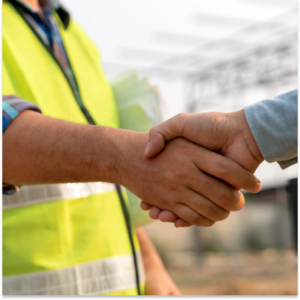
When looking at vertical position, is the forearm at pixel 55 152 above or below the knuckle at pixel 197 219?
above

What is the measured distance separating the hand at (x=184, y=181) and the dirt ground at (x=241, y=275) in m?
8.70

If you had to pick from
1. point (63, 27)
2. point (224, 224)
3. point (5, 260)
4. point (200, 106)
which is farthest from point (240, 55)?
point (5, 260)

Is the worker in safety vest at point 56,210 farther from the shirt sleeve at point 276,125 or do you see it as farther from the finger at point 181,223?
the shirt sleeve at point 276,125

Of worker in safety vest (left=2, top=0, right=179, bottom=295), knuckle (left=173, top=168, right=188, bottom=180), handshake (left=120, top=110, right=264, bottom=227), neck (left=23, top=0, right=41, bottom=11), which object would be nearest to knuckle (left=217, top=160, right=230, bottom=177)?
handshake (left=120, top=110, right=264, bottom=227)

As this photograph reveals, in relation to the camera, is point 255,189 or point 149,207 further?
point 149,207

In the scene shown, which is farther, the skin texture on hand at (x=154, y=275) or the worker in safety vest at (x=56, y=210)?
the skin texture on hand at (x=154, y=275)

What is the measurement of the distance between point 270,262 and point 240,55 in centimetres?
793

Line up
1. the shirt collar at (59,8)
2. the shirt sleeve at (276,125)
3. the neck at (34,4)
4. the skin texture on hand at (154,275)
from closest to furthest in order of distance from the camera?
the shirt sleeve at (276,125)
the skin texture on hand at (154,275)
the neck at (34,4)
the shirt collar at (59,8)

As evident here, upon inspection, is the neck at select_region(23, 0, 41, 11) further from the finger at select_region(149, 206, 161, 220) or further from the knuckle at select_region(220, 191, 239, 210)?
the knuckle at select_region(220, 191, 239, 210)

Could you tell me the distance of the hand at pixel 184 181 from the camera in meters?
1.13

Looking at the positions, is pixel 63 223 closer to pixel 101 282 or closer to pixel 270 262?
pixel 101 282

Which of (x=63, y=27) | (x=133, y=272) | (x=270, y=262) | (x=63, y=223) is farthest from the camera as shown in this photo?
(x=270, y=262)

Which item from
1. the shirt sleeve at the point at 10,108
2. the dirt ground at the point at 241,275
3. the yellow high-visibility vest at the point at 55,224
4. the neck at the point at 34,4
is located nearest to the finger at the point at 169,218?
the yellow high-visibility vest at the point at 55,224

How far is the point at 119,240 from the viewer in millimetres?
1382
